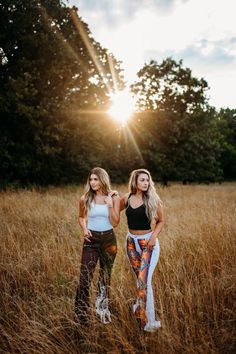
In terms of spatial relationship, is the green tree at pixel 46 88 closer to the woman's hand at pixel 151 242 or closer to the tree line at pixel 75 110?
the tree line at pixel 75 110

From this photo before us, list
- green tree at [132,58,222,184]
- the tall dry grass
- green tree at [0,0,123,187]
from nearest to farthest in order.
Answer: the tall dry grass
green tree at [0,0,123,187]
green tree at [132,58,222,184]

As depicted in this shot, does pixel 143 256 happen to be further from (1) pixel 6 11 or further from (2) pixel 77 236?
(1) pixel 6 11

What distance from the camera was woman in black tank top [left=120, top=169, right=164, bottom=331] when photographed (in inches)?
99.9

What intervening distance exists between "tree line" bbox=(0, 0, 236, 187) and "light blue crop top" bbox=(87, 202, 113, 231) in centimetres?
1005

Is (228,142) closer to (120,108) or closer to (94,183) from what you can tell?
(120,108)

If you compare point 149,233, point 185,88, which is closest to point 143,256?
point 149,233

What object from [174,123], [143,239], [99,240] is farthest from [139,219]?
[174,123]

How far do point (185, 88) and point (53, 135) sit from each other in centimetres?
1208

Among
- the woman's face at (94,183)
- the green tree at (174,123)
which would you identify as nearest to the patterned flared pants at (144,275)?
the woman's face at (94,183)

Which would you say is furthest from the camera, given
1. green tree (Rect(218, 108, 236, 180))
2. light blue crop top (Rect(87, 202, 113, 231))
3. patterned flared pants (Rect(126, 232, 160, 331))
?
green tree (Rect(218, 108, 236, 180))

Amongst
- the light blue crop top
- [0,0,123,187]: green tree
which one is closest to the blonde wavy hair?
the light blue crop top

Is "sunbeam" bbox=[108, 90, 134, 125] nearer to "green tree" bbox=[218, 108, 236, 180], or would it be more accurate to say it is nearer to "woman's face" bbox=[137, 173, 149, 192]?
"woman's face" bbox=[137, 173, 149, 192]

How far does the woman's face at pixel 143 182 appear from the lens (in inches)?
111

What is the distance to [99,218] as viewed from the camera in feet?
9.57
